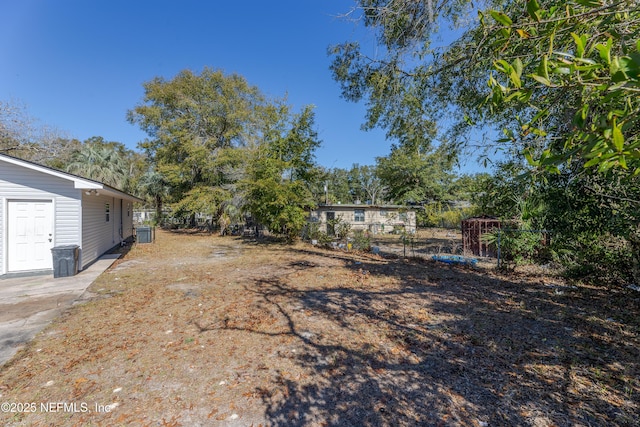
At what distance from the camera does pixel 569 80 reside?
1265 millimetres

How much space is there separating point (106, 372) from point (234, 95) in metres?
21.4

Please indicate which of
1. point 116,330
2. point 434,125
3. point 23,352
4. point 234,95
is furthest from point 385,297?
point 234,95

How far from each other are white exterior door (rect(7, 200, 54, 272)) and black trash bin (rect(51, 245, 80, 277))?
0.72 m

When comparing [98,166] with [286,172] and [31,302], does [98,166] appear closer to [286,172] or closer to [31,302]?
[286,172]

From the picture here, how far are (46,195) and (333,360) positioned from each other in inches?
348

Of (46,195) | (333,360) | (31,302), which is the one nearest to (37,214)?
(46,195)

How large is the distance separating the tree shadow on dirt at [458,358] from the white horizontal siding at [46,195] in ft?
20.3

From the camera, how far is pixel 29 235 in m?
7.47

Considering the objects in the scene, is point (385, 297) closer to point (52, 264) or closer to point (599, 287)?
point (599, 287)

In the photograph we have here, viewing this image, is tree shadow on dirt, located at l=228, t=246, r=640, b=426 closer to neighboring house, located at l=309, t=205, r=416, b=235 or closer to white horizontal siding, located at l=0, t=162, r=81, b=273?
white horizontal siding, located at l=0, t=162, r=81, b=273

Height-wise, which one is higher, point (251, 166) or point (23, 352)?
point (251, 166)

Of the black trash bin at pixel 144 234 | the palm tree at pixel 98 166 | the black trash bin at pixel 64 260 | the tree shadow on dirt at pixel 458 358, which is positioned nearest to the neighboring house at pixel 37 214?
the black trash bin at pixel 64 260

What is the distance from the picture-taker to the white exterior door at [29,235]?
7273 millimetres

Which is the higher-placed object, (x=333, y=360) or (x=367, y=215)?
(x=367, y=215)
